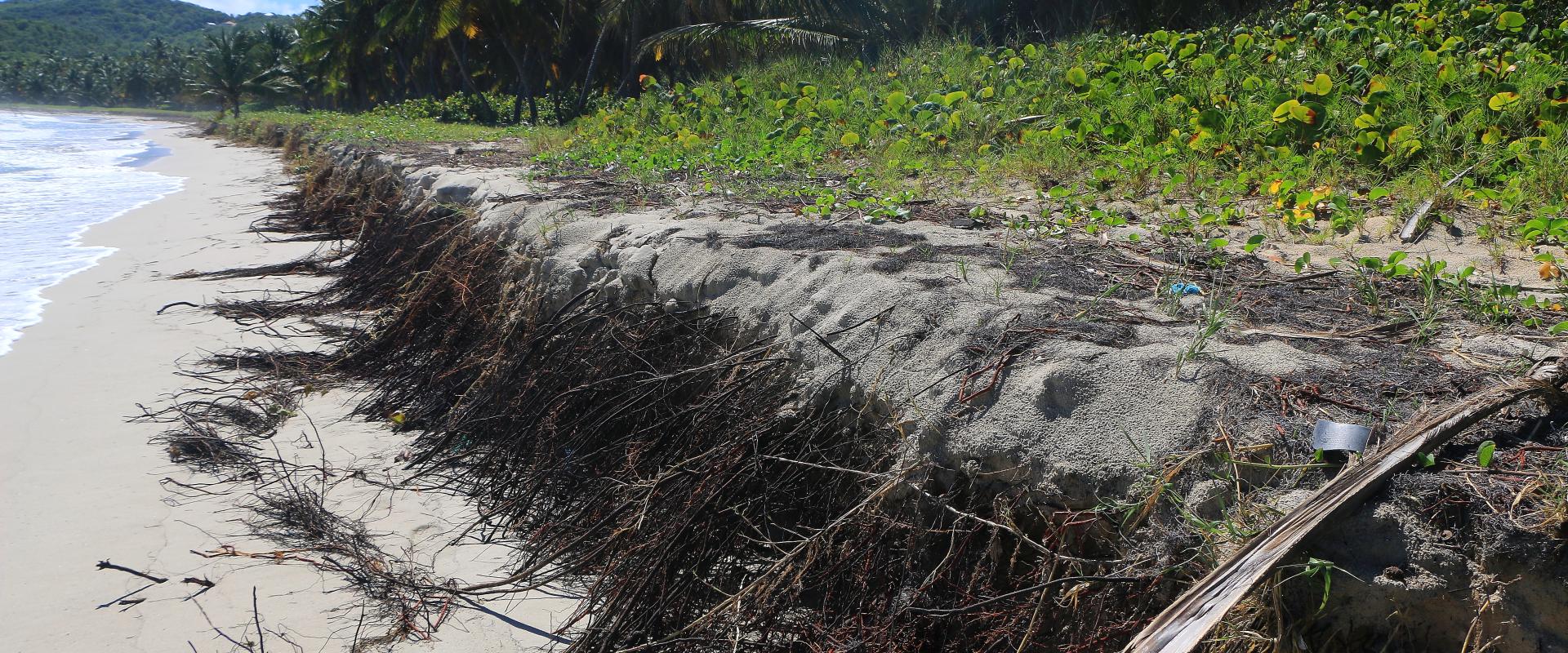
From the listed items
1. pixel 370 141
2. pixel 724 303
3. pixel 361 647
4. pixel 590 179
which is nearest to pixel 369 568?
pixel 361 647

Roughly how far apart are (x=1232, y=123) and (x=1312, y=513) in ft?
12.5

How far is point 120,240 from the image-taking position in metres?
9.77

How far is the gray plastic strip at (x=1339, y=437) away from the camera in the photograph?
186 cm

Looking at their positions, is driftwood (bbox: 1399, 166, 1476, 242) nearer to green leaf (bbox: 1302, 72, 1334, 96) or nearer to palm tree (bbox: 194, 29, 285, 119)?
green leaf (bbox: 1302, 72, 1334, 96)

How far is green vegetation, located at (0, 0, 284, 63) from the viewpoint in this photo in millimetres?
116688

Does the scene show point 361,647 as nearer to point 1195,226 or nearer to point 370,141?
point 1195,226

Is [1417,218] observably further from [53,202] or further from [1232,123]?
[53,202]

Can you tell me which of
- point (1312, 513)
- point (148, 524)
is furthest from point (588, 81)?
point (1312, 513)

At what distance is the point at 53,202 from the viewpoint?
45.2ft

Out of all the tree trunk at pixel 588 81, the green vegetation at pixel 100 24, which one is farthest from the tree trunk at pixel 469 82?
the green vegetation at pixel 100 24


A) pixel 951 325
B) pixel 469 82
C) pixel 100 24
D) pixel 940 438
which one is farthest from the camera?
pixel 100 24

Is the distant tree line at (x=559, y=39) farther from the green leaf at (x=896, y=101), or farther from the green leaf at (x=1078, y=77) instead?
the green leaf at (x=1078, y=77)

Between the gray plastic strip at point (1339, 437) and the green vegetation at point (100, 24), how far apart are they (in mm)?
136792

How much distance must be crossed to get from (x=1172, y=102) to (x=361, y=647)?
4.91 metres
